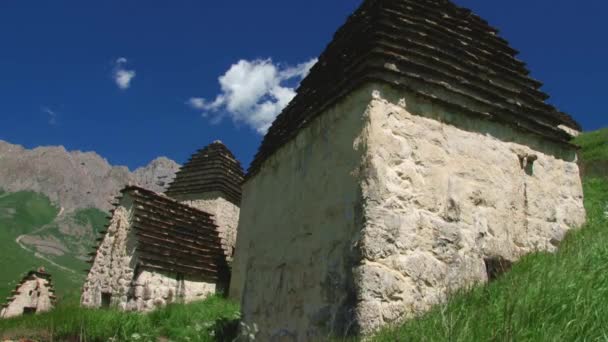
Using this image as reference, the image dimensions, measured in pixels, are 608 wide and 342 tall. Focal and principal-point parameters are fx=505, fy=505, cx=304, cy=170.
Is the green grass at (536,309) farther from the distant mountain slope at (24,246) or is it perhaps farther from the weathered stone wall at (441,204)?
the distant mountain slope at (24,246)

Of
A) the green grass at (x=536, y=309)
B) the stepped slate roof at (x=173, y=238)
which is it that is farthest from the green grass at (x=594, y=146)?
the green grass at (x=536, y=309)

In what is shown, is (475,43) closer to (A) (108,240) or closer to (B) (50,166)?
(A) (108,240)

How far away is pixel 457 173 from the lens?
5.30 m

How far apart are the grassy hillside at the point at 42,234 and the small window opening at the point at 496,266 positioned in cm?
5996

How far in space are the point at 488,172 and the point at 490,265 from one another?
1.02 m

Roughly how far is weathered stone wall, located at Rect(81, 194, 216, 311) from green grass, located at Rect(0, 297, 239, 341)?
2.17 metres

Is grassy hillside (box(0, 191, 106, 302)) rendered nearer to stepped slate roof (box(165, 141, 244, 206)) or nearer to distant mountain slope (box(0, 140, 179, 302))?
distant mountain slope (box(0, 140, 179, 302))

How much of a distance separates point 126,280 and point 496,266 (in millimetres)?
11755

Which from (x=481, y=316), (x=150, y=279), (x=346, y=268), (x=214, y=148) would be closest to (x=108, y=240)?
(x=150, y=279)

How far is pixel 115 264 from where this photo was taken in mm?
14820

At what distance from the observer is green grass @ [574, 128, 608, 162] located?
16.1 meters

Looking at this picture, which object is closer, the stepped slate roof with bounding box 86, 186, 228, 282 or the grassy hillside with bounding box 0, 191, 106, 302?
the stepped slate roof with bounding box 86, 186, 228, 282

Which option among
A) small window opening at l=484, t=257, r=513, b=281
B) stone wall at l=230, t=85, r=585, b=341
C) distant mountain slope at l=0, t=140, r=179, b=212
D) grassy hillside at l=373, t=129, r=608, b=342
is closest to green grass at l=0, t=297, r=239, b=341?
stone wall at l=230, t=85, r=585, b=341

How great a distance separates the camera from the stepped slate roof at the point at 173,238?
14.8 metres
